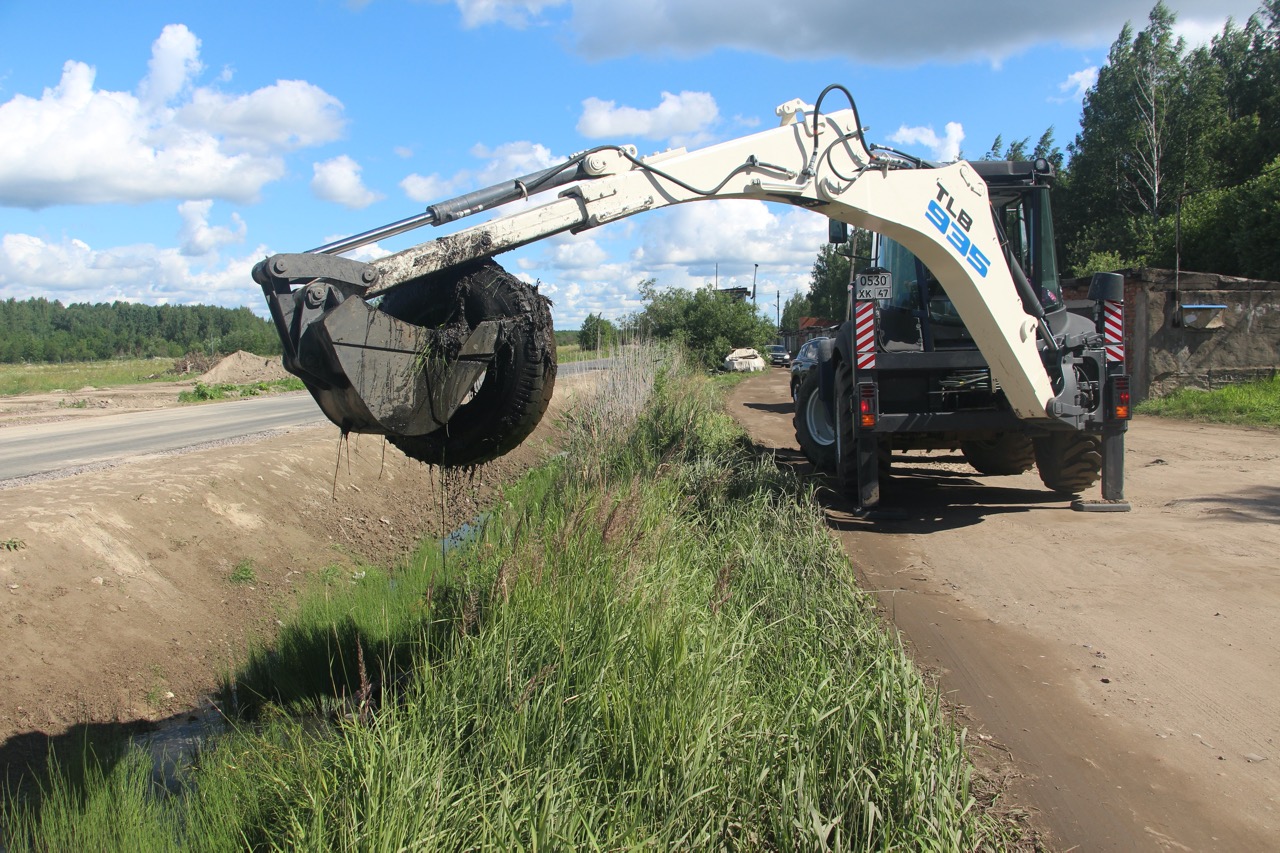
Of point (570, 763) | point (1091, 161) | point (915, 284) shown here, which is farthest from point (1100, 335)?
point (1091, 161)

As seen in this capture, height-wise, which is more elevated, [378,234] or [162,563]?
[378,234]

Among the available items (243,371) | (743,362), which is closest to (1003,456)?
(243,371)

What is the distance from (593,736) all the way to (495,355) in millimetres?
1617

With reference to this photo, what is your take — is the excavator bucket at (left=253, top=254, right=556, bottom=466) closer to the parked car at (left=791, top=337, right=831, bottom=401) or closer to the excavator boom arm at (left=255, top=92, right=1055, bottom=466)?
the excavator boom arm at (left=255, top=92, right=1055, bottom=466)

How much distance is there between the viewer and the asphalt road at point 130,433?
12188mm

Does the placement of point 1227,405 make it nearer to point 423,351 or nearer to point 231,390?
point 423,351

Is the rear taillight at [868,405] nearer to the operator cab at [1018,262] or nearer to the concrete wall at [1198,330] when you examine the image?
the operator cab at [1018,262]

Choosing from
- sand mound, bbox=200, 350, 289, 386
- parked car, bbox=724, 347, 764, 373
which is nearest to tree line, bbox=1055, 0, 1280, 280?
parked car, bbox=724, 347, 764, 373

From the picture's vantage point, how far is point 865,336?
8539 millimetres

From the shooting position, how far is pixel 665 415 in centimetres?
1361

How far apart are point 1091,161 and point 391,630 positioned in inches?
1560

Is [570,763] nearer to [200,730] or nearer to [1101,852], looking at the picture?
[1101,852]

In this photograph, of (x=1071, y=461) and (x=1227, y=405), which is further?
(x=1227, y=405)

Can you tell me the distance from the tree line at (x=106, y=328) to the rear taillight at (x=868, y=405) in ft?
293
